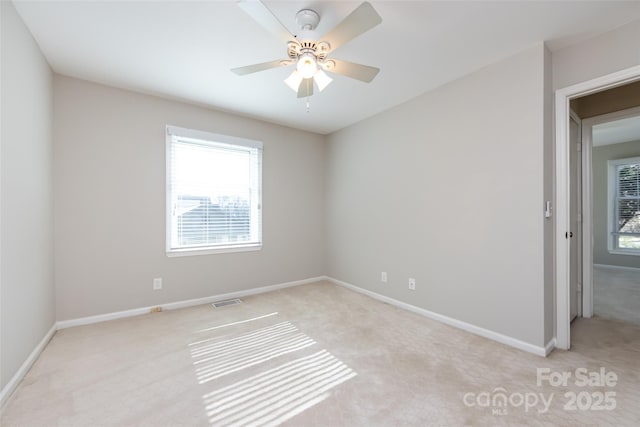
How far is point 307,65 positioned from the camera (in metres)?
1.83

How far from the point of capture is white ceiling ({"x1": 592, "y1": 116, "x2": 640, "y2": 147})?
4302 millimetres

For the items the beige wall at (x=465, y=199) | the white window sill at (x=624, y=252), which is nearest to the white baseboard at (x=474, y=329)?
the beige wall at (x=465, y=199)

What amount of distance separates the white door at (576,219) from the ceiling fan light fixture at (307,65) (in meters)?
2.74

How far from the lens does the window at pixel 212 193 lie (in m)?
3.29

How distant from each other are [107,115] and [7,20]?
1.24 m

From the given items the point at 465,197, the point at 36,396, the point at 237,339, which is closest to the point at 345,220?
the point at 465,197

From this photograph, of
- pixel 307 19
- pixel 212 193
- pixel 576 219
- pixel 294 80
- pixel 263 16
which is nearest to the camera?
pixel 263 16

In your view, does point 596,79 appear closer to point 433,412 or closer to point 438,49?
point 438,49

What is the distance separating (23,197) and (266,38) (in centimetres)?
212

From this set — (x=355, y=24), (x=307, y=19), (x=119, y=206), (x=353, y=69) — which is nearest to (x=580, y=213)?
(x=353, y=69)

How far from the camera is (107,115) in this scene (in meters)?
2.88

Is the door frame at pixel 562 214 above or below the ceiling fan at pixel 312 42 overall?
below

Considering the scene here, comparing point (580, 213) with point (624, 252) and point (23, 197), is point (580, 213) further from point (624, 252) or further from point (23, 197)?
point (23, 197)

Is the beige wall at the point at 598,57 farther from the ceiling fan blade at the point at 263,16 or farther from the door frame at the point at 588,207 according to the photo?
the ceiling fan blade at the point at 263,16
